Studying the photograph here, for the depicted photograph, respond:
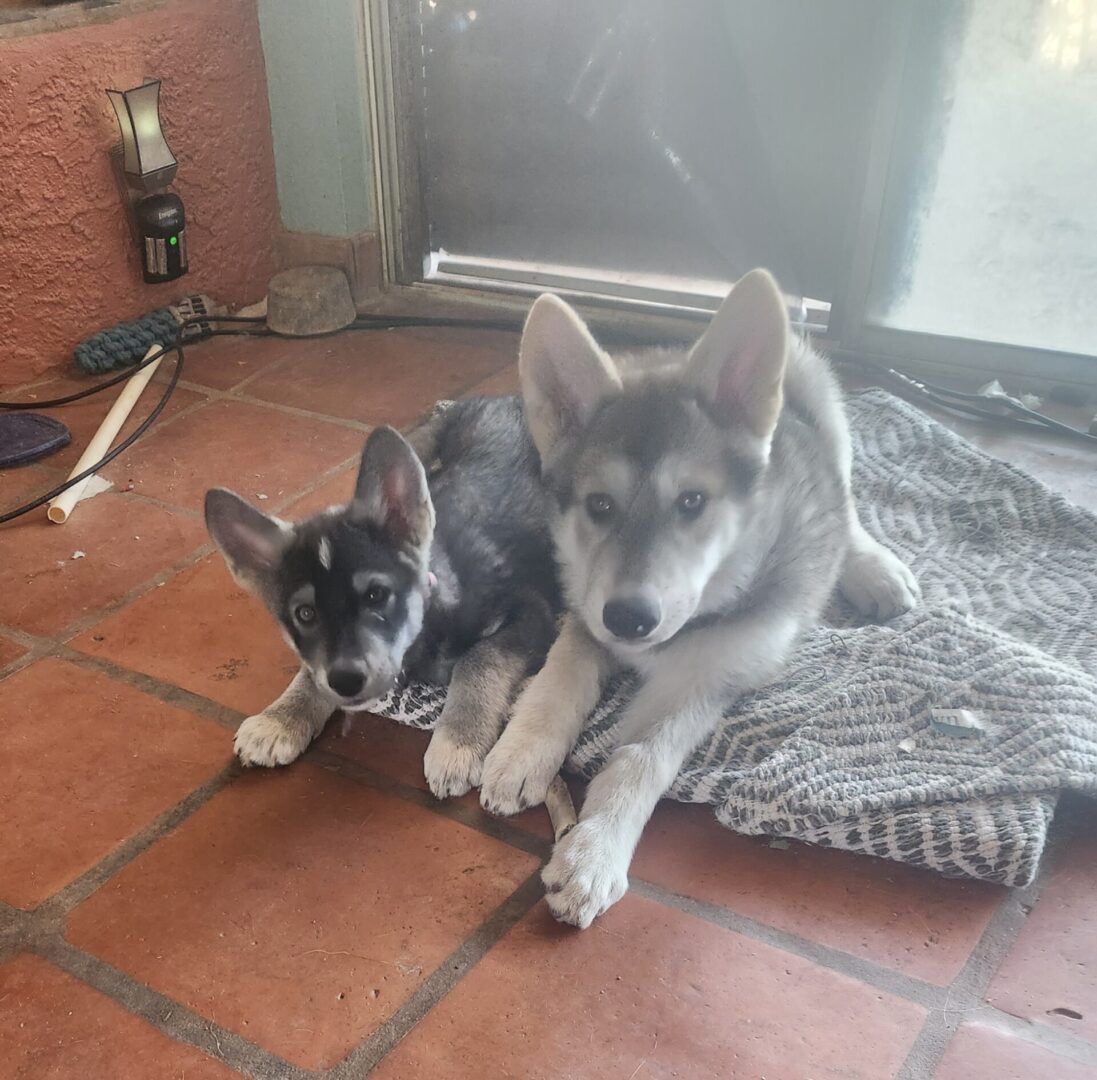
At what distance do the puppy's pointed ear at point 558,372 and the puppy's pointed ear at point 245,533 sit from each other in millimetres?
440

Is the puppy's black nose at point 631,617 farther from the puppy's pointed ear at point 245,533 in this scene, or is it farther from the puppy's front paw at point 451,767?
the puppy's pointed ear at point 245,533

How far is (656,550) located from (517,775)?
0.41 m

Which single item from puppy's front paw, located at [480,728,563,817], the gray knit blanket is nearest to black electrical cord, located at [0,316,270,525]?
the gray knit blanket

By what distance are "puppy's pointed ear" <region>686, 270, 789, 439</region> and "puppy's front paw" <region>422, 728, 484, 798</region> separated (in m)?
0.66

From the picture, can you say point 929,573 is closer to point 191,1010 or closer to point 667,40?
point 191,1010

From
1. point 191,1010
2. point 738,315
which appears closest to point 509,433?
point 738,315

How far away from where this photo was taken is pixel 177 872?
1.61m

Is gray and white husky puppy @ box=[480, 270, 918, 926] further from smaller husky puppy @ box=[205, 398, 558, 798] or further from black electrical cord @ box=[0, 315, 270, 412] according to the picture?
black electrical cord @ box=[0, 315, 270, 412]

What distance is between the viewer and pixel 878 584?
2088 mm

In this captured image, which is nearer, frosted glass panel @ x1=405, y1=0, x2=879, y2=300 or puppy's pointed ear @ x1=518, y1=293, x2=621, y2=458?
puppy's pointed ear @ x1=518, y1=293, x2=621, y2=458

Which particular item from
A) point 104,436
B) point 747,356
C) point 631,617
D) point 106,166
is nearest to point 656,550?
point 631,617

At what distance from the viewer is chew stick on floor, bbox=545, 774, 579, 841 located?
1645 millimetres

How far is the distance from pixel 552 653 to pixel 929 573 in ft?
2.72

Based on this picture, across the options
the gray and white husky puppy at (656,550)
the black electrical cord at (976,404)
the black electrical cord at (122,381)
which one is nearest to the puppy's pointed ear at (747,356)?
the gray and white husky puppy at (656,550)
